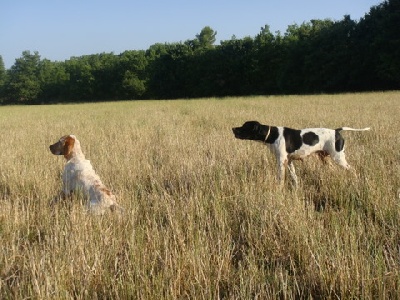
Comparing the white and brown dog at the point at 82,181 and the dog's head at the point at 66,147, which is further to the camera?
the dog's head at the point at 66,147

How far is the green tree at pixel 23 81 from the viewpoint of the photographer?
215 feet

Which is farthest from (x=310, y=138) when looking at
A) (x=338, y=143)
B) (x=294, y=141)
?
(x=338, y=143)

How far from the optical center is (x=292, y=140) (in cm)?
541

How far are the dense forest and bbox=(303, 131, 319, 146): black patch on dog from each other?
3564cm

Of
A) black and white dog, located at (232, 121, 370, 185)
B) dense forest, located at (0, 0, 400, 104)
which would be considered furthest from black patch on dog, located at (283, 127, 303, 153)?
dense forest, located at (0, 0, 400, 104)

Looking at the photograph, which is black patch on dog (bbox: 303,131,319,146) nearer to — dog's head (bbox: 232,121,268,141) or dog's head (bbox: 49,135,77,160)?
dog's head (bbox: 232,121,268,141)

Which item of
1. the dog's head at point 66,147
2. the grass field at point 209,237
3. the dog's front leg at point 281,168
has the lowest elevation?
the grass field at point 209,237

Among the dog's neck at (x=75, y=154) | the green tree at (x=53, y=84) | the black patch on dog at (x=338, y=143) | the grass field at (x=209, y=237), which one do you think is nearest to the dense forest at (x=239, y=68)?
the green tree at (x=53, y=84)

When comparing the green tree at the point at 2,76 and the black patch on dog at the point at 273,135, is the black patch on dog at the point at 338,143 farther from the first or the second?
the green tree at the point at 2,76

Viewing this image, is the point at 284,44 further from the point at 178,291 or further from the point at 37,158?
the point at 178,291

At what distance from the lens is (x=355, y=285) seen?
2.26 meters

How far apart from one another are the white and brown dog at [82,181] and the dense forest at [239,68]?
3799cm

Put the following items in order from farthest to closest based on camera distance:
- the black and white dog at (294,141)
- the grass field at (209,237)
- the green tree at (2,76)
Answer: the green tree at (2,76) < the black and white dog at (294,141) < the grass field at (209,237)

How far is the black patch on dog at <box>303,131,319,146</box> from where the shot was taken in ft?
17.8
